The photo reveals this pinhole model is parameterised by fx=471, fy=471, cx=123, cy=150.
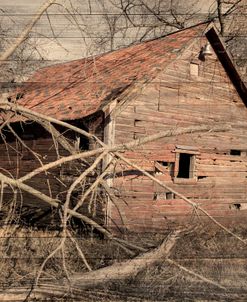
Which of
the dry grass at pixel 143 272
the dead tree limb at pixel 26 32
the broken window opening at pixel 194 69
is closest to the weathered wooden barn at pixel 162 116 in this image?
the broken window opening at pixel 194 69

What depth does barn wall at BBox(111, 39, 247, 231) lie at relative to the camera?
9.34 m

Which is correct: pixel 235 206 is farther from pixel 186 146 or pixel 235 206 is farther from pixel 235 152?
pixel 186 146

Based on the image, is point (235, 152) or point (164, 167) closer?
point (164, 167)

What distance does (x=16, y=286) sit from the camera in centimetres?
466

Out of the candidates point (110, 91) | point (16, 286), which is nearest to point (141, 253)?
point (16, 286)

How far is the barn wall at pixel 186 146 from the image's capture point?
9.34 metres

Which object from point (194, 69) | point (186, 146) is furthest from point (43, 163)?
point (194, 69)

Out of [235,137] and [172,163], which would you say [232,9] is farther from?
[172,163]

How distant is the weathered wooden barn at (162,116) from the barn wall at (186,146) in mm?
22

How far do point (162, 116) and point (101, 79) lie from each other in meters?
1.49

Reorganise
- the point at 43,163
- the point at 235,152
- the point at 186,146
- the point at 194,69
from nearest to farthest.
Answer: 1. the point at 43,163
2. the point at 186,146
3. the point at 194,69
4. the point at 235,152

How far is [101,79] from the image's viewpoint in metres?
9.69

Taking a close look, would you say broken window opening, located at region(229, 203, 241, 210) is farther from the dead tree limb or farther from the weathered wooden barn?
the dead tree limb

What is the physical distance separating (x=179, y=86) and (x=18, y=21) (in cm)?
466
